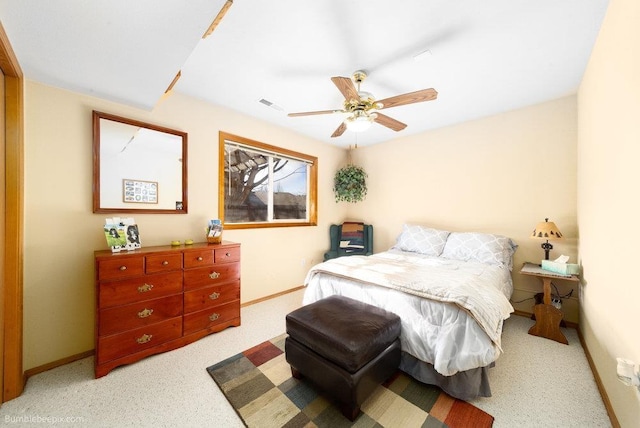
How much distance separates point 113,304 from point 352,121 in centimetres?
246

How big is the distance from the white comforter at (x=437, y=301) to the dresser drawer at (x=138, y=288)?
4.16 feet

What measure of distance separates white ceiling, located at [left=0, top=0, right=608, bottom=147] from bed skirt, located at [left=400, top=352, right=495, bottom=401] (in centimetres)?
234

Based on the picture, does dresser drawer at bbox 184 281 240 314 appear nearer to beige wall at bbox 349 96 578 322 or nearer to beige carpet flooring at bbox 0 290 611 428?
beige carpet flooring at bbox 0 290 611 428

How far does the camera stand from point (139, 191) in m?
2.27

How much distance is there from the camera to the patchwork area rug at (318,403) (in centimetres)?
141

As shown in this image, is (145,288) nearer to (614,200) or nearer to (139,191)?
(139,191)

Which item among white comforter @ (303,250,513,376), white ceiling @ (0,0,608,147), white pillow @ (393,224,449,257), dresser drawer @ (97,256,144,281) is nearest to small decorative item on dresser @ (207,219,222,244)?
dresser drawer @ (97,256,144,281)

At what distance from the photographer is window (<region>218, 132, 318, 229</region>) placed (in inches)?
120

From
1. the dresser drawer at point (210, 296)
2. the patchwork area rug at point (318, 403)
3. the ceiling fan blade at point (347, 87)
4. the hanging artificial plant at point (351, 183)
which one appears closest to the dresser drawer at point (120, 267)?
the dresser drawer at point (210, 296)

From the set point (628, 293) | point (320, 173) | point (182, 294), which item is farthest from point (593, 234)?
point (182, 294)

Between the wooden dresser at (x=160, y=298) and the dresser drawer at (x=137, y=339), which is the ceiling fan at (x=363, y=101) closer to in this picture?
the wooden dresser at (x=160, y=298)

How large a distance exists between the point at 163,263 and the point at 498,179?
3934mm

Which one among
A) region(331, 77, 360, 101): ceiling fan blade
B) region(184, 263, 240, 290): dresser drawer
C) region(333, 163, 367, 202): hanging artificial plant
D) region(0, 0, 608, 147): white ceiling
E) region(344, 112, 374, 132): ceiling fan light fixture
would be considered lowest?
region(184, 263, 240, 290): dresser drawer

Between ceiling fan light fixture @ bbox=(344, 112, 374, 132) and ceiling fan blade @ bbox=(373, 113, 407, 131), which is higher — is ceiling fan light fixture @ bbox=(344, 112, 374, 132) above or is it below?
below
